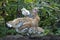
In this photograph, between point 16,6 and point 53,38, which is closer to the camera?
point 53,38

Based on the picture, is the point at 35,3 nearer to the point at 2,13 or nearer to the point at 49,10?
the point at 49,10

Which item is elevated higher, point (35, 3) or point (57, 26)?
point (35, 3)

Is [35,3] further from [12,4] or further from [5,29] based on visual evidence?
[5,29]

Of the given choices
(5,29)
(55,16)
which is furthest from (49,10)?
(5,29)

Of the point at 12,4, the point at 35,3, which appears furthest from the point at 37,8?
the point at 12,4

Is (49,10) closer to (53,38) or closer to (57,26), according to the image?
(57,26)

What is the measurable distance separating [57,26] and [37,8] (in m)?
0.36

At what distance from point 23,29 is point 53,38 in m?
0.37

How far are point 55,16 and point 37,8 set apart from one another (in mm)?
301

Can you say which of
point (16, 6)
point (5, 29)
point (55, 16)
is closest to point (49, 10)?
point (55, 16)

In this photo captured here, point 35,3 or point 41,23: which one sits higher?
point 35,3

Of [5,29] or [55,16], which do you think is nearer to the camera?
[5,29]

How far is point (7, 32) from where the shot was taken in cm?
327

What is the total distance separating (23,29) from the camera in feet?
10.5
